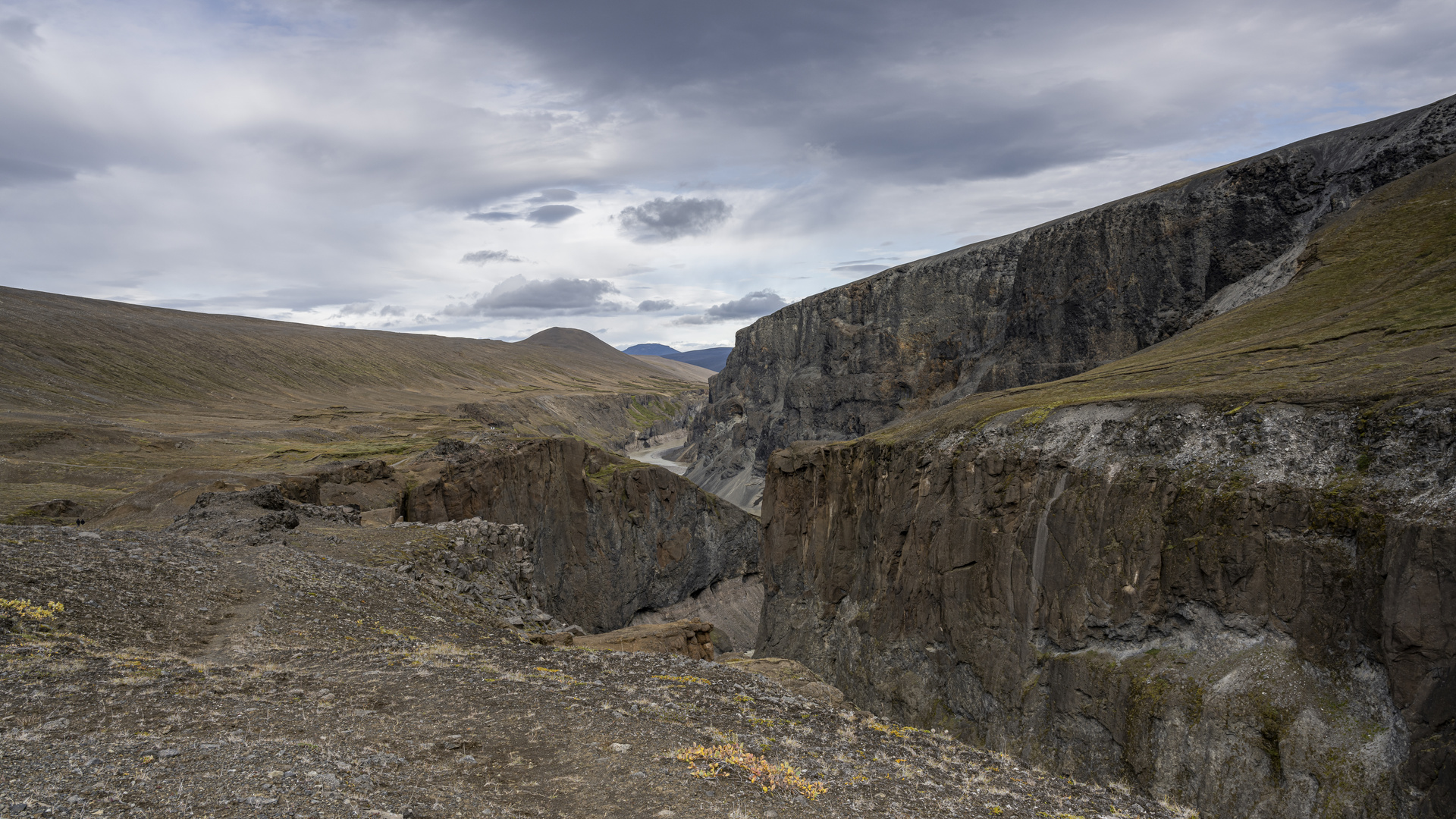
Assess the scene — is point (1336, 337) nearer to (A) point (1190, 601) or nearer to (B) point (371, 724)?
(A) point (1190, 601)

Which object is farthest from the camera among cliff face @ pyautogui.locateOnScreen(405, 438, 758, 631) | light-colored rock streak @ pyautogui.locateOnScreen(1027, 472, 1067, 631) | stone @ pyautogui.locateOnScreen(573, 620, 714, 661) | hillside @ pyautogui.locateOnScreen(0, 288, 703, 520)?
hillside @ pyautogui.locateOnScreen(0, 288, 703, 520)

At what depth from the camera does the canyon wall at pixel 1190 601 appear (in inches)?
781

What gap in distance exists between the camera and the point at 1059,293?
7700 centimetres

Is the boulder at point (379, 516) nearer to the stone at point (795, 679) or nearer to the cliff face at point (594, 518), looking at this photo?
the cliff face at point (594, 518)

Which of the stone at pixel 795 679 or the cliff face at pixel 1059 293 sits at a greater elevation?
the cliff face at pixel 1059 293

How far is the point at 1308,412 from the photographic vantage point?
2538cm

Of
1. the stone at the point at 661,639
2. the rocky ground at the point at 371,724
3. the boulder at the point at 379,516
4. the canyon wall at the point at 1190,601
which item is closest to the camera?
the rocky ground at the point at 371,724

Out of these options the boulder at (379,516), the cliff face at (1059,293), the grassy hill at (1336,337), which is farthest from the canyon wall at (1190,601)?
the cliff face at (1059,293)

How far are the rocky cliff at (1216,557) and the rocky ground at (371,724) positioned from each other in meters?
10.1

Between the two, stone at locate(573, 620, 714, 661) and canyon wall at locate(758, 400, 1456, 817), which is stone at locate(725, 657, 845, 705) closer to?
stone at locate(573, 620, 714, 661)

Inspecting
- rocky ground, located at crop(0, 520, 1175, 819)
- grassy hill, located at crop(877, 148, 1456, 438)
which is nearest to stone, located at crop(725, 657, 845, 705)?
rocky ground, located at crop(0, 520, 1175, 819)

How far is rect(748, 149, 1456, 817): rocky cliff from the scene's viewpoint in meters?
20.3

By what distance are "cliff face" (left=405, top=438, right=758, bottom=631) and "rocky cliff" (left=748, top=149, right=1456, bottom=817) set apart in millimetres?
21195

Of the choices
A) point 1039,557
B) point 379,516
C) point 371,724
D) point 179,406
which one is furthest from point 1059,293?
point 179,406
